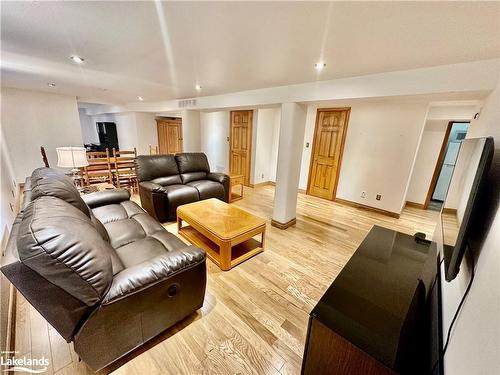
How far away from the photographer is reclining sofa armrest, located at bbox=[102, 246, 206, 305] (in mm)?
1062

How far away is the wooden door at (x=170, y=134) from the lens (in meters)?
7.26

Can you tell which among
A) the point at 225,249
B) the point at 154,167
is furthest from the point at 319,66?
the point at 154,167

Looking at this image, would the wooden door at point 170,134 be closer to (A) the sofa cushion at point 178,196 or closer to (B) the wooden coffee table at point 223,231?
(A) the sofa cushion at point 178,196

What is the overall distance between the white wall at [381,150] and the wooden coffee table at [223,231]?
2211 mm

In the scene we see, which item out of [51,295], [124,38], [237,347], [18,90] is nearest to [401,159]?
[237,347]

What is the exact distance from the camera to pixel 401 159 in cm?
350

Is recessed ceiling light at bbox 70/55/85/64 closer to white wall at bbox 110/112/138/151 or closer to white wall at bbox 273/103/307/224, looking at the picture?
white wall at bbox 273/103/307/224

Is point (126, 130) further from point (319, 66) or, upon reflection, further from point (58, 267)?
point (58, 267)

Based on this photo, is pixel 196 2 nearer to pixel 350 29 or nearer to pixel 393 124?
pixel 350 29

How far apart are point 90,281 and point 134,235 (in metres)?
0.90

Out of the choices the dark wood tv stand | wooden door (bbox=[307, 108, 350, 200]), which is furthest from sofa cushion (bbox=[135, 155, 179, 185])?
the dark wood tv stand

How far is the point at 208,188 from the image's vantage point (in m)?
3.44

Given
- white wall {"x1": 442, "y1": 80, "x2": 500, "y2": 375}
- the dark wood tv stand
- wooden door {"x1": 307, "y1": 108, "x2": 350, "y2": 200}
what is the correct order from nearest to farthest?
white wall {"x1": 442, "y1": 80, "x2": 500, "y2": 375} < the dark wood tv stand < wooden door {"x1": 307, "y1": 108, "x2": 350, "y2": 200}

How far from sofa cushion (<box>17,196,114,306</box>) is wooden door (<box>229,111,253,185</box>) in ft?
14.2
